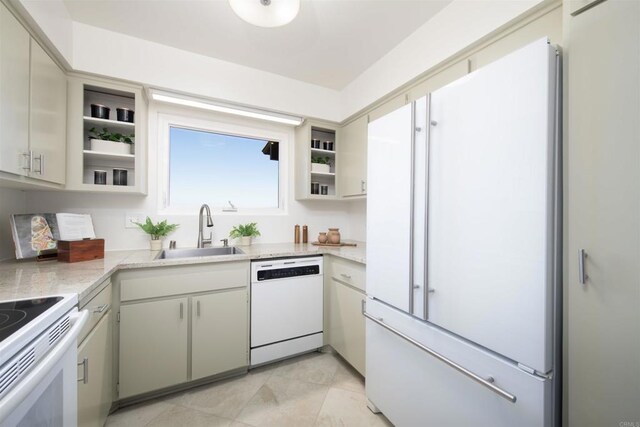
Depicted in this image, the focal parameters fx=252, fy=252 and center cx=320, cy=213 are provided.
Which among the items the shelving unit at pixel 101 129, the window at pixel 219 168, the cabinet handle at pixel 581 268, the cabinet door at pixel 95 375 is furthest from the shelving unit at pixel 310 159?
the cabinet handle at pixel 581 268

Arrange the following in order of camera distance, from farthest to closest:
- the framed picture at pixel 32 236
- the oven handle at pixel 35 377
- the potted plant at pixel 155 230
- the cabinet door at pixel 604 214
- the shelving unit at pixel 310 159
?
1. the shelving unit at pixel 310 159
2. the potted plant at pixel 155 230
3. the framed picture at pixel 32 236
4. the cabinet door at pixel 604 214
5. the oven handle at pixel 35 377

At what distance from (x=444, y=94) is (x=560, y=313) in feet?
3.07

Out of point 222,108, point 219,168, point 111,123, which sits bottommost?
point 219,168

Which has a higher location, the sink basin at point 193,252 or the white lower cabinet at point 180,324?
the sink basin at point 193,252

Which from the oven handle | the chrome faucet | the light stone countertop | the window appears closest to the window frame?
the window

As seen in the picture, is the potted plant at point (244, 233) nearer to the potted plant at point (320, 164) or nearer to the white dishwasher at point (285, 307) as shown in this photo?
the white dishwasher at point (285, 307)

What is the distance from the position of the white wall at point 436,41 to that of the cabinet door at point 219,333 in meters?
2.02

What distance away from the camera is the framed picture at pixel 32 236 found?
150cm

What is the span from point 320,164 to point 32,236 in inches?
87.8

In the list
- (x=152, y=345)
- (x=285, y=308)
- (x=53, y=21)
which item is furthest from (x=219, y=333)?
(x=53, y=21)

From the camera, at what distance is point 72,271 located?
135 cm

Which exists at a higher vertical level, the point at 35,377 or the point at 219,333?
the point at 35,377

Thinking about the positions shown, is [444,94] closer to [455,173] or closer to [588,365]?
[455,173]

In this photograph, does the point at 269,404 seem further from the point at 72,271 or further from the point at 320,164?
the point at 320,164
